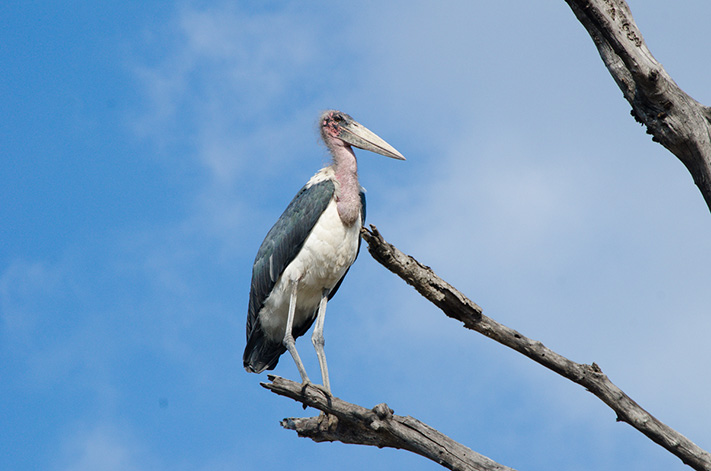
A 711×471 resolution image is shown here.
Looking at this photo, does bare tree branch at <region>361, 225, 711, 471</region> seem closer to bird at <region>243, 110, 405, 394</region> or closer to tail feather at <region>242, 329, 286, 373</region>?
bird at <region>243, 110, 405, 394</region>

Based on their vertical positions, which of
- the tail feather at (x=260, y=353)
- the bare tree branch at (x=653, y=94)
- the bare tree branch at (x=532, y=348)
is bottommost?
the bare tree branch at (x=532, y=348)

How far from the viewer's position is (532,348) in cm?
624

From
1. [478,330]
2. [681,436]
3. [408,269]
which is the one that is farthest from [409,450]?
[681,436]

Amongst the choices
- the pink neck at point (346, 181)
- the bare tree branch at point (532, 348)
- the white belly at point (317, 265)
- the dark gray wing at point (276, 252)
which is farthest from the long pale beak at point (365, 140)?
the bare tree branch at point (532, 348)

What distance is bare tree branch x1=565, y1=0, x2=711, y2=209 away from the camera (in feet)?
18.0

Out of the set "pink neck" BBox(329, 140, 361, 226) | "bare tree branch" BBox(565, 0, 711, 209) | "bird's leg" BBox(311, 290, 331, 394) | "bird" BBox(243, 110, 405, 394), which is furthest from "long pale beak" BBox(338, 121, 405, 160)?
"bare tree branch" BBox(565, 0, 711, 209)

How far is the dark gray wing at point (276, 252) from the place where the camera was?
26.8ft

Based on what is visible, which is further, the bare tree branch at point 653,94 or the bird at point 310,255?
the bird at point 310,255

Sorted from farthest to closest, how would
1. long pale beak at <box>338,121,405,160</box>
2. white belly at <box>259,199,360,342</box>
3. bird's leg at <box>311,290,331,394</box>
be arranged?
long pale beak at <box>338,121,405,160</box> < white belly at <box>259,199,360,342</box> < bird's leg at <box>311,290,331,394</box>

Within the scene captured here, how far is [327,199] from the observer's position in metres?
8.19

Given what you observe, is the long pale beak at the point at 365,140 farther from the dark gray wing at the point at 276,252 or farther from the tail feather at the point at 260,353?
the tail feather at the point at 260,353

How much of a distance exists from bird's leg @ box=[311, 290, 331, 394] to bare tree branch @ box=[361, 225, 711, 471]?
6.32 ft

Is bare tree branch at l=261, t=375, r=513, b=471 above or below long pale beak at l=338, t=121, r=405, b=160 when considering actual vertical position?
below

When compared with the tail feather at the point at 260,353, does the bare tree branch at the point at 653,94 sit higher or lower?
lower
